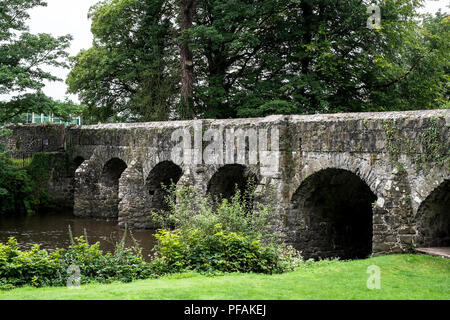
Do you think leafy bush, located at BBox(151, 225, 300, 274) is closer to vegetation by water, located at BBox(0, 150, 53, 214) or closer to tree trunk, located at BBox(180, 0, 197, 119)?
tree trunk, located at BBox(180, 0, 197, 119)

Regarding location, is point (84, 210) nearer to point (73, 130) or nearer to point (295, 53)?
point (73, 130)

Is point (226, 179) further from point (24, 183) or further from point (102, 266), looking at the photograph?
point (24, 183)

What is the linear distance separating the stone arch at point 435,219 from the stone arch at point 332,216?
8.07 feet

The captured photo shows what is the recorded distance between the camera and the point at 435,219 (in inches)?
444

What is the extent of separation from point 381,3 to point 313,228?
11175 mm

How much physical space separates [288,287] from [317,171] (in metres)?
5.71

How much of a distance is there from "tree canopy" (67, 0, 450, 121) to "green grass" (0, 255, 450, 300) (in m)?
11.2

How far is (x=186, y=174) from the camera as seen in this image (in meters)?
17.4

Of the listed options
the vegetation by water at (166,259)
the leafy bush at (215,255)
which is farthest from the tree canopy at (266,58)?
the leafy bush at (215,255)

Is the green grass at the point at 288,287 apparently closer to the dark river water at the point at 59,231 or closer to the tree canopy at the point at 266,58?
the dark river water at the point at 59,231

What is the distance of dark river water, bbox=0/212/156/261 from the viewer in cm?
1667

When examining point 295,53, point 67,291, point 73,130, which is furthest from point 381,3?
point 67,291

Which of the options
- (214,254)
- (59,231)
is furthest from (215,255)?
(59,231)
